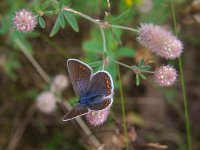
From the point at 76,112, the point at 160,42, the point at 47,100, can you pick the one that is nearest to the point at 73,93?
the point at 47,100

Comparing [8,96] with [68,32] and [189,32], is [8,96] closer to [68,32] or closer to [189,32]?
[68,32]

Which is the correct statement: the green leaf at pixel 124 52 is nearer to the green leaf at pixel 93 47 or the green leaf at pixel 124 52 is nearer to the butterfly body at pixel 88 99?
the green leaf at pixel 93 47

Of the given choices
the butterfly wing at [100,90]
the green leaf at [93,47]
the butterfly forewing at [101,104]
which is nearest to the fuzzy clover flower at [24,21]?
the butterfly wing at [100,90]

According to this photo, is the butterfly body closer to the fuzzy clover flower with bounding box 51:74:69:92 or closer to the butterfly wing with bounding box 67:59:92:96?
the butterfly wing with bounding box 67:59:92:96

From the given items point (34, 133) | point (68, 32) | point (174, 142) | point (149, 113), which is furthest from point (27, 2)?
point (174, 142)

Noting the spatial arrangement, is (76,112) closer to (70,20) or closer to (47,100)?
(70,20)

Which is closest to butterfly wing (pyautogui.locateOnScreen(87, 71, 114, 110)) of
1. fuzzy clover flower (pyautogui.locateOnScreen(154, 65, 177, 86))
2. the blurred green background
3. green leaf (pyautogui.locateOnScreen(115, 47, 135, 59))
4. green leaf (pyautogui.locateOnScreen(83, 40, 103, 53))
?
fuzzy clover flower (pyautogui.locateOnScreen(154, 65, 177, 86))
